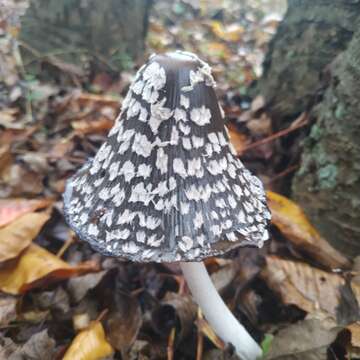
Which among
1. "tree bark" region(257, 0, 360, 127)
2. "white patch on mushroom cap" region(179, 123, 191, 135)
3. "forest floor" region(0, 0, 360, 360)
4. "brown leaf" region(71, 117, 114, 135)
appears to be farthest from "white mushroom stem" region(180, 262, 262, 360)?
"brown leaf" region(71, 117, 114, 135)

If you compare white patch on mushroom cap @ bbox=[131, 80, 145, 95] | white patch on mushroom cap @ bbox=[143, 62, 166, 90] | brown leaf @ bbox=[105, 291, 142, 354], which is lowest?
brown leaf @ bbox=[105, 291, 142, 354]

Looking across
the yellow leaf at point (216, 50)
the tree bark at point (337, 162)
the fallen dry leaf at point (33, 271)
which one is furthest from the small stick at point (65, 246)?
the yellow leaf at point (216, 50)

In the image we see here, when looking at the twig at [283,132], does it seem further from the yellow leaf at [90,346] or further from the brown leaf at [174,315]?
the yellow leaf at [90,346]

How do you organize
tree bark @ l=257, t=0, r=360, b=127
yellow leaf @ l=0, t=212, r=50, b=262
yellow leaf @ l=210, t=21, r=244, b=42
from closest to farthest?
yellow leaf @ l=0, t=212, r=50, b=262
tree bark @ l=257, t=0, r=360, b=127
yellow leaf @ l=210, t=21, r=244, b=42

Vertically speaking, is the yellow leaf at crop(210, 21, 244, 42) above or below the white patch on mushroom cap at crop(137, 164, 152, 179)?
below

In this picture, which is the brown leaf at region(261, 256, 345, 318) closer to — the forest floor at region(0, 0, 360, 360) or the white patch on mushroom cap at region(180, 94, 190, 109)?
the forest floor at region(0, 0, 360, 360)

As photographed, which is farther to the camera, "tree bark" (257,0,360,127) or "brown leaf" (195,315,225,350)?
"tree bark" (257,0,360,127)

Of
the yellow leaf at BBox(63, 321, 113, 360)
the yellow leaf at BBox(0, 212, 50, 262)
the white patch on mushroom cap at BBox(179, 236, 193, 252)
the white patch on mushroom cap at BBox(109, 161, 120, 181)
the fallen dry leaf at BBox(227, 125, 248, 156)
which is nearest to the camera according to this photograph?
the white patch on mushroom cap at BBox(179, 236, 193, 252)

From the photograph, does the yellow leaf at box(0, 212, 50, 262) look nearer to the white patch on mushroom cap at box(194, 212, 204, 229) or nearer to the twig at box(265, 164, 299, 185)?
the white patch on mushroom cap at box(194, 212, 204, 229)
